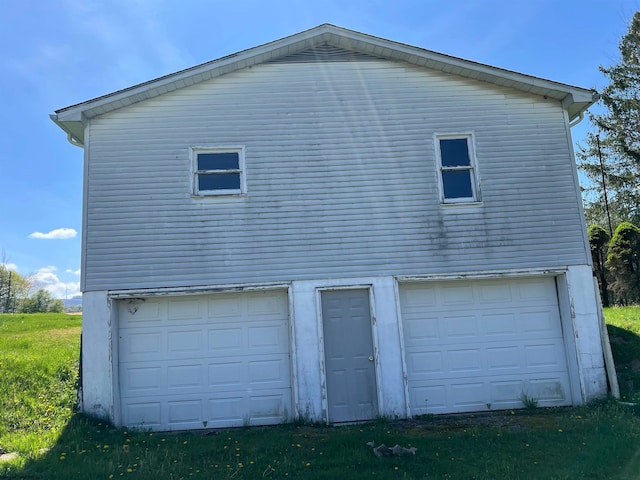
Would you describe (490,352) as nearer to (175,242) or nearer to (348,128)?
(348,128)

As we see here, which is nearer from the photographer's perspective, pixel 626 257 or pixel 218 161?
pixel 218 161

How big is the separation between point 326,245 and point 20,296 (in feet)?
183

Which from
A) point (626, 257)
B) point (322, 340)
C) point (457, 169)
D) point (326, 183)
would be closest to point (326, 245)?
point (326, 183)

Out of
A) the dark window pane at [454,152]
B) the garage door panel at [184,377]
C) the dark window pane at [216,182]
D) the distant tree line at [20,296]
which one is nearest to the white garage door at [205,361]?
the garage door panel at [184,377]

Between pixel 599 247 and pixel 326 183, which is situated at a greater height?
pixel 326 183

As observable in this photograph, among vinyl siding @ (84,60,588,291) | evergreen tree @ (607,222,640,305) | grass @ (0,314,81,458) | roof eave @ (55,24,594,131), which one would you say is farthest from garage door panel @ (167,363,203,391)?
evergreen tree @ (607,222,640,305)

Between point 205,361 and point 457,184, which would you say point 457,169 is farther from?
point 205,361

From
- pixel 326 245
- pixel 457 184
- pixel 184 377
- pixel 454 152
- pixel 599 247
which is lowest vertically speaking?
pixel 184 377

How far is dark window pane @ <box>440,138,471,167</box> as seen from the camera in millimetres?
9359

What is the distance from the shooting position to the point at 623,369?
9992 millimetres

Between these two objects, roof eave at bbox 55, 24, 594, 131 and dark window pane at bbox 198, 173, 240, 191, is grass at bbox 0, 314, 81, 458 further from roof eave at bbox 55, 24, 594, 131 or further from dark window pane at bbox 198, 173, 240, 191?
roof eave at bbox 55, 24, 594, 131

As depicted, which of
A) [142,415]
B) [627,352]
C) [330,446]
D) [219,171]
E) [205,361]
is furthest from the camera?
[627,352]

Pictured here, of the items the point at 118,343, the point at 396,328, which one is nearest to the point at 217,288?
the point at 118,343

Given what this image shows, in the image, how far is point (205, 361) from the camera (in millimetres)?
8656
